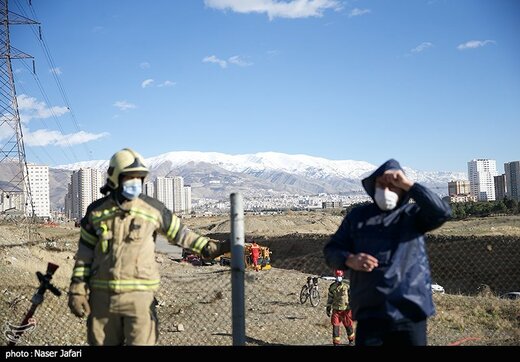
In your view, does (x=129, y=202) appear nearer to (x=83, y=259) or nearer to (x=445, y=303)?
(x=83, y=259)

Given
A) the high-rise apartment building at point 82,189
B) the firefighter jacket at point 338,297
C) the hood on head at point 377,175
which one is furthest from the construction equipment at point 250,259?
the high-rise apartment building at point 82,189

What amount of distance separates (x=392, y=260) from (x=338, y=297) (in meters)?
6.20

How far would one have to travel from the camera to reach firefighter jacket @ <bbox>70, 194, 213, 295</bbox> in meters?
3.64

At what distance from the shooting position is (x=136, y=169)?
3.83 meters

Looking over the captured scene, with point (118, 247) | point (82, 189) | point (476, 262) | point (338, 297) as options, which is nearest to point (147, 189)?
point (338, 297)

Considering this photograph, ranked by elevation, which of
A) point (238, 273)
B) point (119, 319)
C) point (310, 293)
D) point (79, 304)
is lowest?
point (310, 293)

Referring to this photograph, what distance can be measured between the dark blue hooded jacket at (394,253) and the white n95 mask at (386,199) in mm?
55

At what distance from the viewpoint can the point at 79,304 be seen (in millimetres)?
3691

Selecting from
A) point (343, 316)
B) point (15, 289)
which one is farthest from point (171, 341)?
point (15, 289)

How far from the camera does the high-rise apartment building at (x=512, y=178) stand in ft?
436

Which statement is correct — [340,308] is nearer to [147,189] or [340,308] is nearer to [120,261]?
[120,261]

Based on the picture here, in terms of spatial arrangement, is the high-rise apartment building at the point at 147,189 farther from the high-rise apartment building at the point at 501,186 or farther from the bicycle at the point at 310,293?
the high-rise apartment building at the point at 501,186
